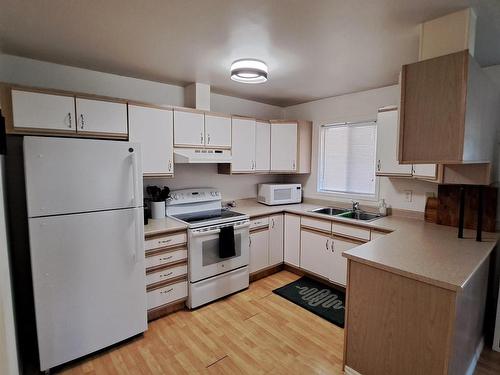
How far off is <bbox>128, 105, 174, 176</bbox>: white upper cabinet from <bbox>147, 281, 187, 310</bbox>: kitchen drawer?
1.15 meters

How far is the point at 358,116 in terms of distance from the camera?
3416 mm

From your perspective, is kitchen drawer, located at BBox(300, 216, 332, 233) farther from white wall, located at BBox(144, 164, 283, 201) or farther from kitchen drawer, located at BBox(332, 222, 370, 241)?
white wall, located at BBox(144, 164, 283, 201)

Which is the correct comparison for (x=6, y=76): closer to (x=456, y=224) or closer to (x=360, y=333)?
(x=360, y=333)

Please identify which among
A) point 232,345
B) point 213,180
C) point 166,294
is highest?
point 213,180

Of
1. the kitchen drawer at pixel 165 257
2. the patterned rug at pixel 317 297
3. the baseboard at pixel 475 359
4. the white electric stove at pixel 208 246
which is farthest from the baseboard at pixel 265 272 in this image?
the baseboard at pixel 475 359

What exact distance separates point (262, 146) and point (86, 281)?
2549mm

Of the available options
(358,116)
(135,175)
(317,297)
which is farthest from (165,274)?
(358,116)

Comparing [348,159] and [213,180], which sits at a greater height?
[348,159]

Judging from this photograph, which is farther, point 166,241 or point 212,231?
point 212,231

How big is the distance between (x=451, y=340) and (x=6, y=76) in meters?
3.70

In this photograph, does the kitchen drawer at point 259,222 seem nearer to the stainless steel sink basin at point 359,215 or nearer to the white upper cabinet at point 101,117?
the stainless steel sink basin at point 359,215

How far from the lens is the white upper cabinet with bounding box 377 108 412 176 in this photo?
2.78 metres

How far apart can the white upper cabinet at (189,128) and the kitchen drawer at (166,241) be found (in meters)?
1.01

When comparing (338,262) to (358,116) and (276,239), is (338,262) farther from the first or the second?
(358,116)
